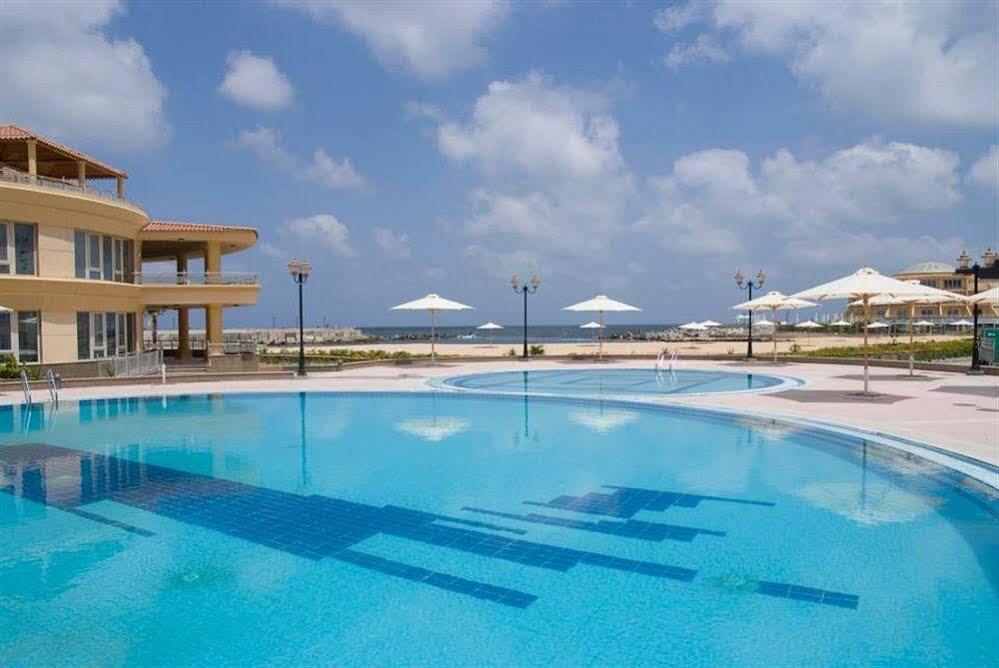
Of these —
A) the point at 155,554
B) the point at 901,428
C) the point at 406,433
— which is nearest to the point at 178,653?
the point at 155,554

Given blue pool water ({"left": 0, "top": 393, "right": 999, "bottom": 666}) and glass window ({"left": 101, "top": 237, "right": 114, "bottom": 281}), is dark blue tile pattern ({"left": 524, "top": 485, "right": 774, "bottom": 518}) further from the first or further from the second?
glass window ({"left": 101, "top": 237, "right": 114, "bottom": 281})

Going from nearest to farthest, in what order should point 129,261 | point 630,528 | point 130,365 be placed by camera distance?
point 630,528
point 130,365
point 129,261

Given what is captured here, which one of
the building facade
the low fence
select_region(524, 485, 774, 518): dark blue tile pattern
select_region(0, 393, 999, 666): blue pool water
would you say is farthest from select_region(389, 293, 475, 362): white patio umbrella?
select_region(524, 485, 774, 518): dark blue tile pattern

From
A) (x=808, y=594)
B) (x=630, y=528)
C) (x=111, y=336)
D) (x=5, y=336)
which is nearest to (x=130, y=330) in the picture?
(x=111, y=336)

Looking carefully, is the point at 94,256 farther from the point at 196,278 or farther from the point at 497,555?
the point at 497,555

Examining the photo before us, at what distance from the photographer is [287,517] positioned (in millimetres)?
7805

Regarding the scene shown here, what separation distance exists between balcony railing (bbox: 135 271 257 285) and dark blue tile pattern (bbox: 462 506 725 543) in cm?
2322

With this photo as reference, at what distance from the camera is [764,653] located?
182 inches

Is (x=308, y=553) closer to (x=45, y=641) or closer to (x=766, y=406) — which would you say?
(x=45, y=641)

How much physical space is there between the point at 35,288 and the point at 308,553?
2049cm

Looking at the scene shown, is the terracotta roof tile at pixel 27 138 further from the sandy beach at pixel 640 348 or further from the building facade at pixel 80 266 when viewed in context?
the sandy beach at pixel 640 348

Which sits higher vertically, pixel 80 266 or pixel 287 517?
pixel 80 266

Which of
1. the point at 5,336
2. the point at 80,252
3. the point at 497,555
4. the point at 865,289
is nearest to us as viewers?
the point at 497,555

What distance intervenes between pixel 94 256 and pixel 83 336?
3001 mm
